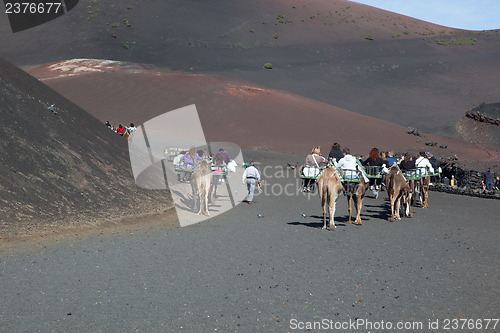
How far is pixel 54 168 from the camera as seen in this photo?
19047mm

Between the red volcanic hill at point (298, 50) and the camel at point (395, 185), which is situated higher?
the red volcanic hill at point (298, 50)

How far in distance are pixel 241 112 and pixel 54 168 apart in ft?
159

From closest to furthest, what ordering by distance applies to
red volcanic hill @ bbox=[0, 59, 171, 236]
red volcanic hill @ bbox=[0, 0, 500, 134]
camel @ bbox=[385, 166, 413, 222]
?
red volcanic hill @ bbox=[0, 59, 171, 236]
camel @ bbox=[385, 166, 413, 222]
red volcanic hill @ bbox=[0, 0, 500, 134]

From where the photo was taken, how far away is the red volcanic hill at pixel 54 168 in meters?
16.0

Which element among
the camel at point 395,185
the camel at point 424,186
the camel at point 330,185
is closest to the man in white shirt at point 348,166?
the camel at point 330,185

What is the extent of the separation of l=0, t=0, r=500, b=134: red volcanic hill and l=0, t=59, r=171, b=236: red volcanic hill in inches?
2360

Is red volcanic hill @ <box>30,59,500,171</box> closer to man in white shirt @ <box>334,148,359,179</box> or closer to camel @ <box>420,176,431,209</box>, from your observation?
camel @ <box>420,176,431,209</box>

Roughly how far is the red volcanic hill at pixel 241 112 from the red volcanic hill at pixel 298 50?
474 inches

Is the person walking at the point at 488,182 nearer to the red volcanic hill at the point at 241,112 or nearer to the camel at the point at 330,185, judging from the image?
the camel at the point at 330,185

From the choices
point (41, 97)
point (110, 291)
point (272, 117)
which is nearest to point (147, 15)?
point (272, 117)

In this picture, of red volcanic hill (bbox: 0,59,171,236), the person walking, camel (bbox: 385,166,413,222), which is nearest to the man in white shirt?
camel (bbox: 385,166,413,222)

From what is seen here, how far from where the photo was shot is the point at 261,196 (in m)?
25.2

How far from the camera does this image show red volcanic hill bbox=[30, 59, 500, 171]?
5978 cm

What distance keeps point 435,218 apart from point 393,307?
11.2m
